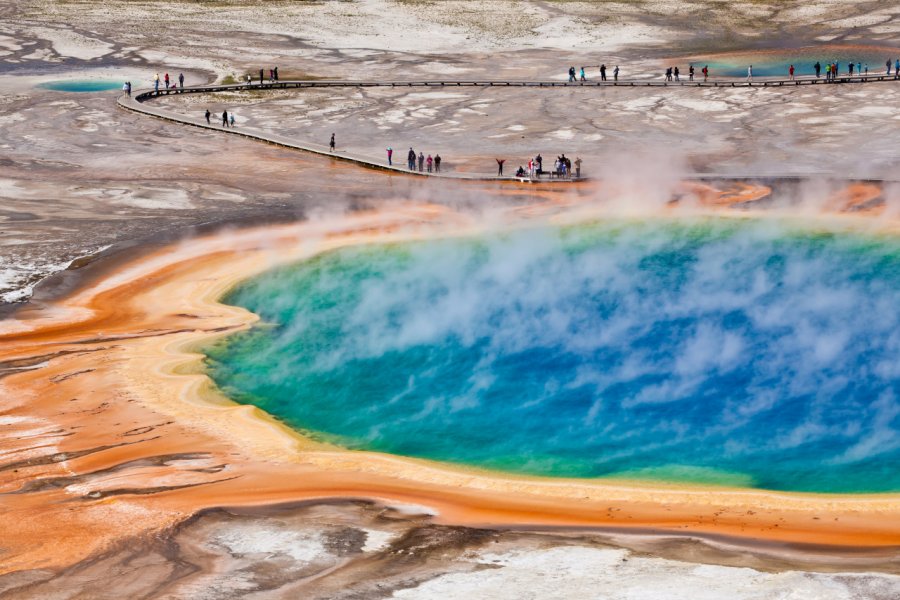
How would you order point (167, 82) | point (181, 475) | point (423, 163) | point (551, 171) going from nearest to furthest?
1. point (181, 475)
2. point (551, 171)
3. point (423, 163)
4. point (167, 82)

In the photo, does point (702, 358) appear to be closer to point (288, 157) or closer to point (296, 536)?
point (296, 536)

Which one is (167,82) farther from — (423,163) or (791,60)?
(791,60)

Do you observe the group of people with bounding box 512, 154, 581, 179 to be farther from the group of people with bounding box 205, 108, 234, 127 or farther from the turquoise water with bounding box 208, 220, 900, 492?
the group of people with bounding box 205, 108, 234, 127

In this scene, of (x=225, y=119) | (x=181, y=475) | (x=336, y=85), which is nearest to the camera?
(x=181, y=475)

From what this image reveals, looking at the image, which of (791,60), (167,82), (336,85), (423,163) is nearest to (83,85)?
(167,82)

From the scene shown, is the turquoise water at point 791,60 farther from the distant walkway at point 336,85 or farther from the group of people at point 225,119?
the group of people at point 225,119
